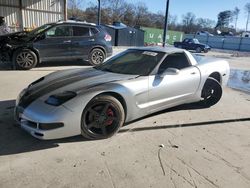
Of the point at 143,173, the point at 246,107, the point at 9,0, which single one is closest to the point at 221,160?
the point at 143,173

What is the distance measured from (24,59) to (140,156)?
7097mm

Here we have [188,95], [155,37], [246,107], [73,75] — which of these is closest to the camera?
[73,75]

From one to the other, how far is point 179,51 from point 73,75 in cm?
214

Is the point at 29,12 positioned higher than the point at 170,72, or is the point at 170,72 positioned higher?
the point at 29,12

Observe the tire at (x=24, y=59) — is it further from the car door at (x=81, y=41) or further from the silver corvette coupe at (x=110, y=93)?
the silver corvette coupe at (x=110, y=93)

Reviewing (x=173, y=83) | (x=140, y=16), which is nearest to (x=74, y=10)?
(x=140, y=16)

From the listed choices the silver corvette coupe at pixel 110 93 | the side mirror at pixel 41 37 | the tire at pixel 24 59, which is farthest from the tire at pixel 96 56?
the silver corvette coupe at pixel 110 93

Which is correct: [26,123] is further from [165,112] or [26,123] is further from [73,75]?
[165,112]

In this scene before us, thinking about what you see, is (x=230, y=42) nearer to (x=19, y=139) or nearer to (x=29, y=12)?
(x=29, y=12)

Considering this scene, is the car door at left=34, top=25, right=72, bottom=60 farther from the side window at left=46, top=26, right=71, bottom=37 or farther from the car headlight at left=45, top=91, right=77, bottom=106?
the car headlight at left=45, top=91, right=77, bottom=106

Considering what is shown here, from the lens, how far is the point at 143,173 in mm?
3189

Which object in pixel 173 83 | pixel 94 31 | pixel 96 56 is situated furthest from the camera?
pixel 96 56

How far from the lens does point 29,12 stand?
17156 millimetres

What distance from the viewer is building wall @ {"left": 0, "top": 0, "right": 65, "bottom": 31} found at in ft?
53.9
